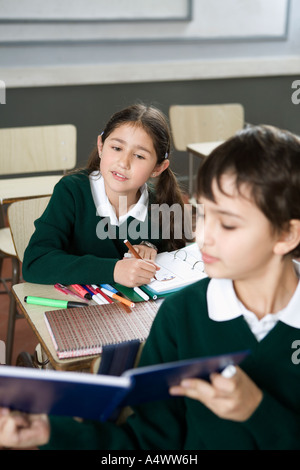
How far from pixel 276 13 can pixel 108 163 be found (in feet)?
11.0

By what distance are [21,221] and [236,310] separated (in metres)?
1.09

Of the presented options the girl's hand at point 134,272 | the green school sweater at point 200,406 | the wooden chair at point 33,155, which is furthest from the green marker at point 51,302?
the wooden chair at point 33,155

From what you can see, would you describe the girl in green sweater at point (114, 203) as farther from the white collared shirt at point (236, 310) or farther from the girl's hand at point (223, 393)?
the girl's hand at point (223, 393)

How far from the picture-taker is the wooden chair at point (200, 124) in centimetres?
346

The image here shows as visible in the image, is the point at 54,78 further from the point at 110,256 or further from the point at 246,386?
the point at 246,386

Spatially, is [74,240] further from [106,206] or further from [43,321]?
[43,321]

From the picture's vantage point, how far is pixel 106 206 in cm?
169

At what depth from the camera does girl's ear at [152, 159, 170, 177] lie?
1773 mm

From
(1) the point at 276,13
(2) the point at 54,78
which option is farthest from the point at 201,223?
(1) the point at 276,13

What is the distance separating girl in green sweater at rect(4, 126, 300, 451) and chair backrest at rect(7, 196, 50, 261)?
0.96 meters

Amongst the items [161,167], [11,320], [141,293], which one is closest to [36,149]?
[11,320]

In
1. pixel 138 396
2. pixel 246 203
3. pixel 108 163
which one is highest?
pixel 246 203

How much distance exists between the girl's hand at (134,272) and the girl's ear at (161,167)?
0.41 m

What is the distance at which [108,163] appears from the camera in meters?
1.67
